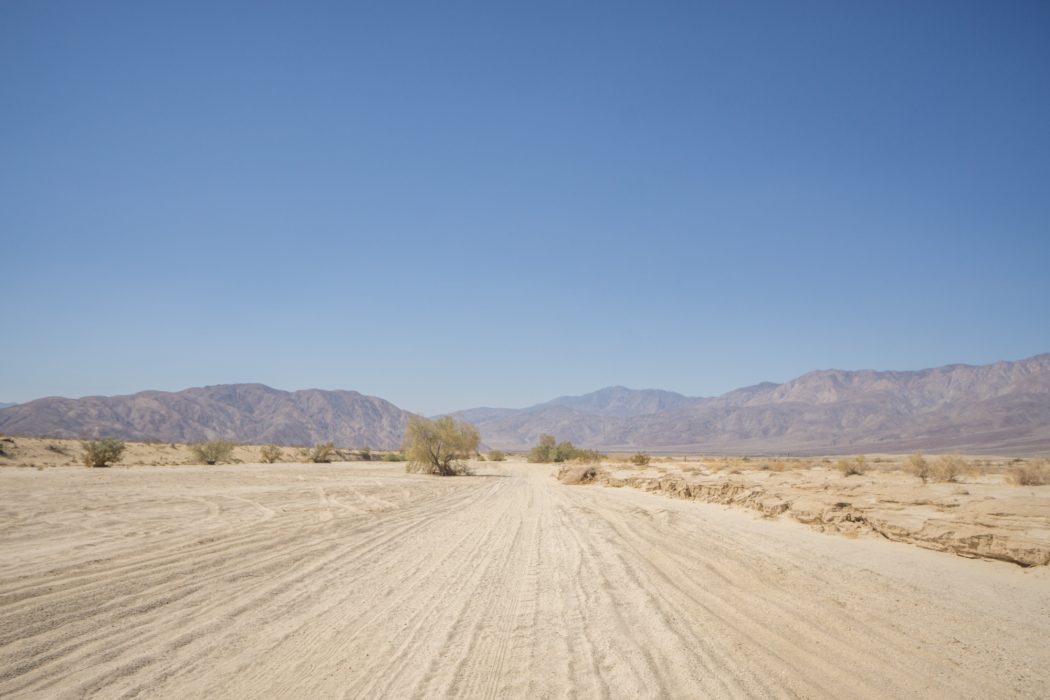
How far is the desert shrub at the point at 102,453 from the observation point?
29.1 metres

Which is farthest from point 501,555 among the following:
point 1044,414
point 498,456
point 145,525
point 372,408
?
point 372,408

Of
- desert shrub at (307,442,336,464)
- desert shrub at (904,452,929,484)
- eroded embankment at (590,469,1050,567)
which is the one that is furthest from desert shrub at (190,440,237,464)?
desert shrub at (904,452,929,484)

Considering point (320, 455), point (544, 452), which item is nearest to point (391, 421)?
point (544, 452)

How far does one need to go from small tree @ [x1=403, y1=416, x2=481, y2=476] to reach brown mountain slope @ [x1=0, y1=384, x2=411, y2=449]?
7452 centimetres

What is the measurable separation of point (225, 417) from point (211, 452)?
331 ft

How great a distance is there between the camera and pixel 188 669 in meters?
4.80

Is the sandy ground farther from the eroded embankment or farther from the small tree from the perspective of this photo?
the small tree

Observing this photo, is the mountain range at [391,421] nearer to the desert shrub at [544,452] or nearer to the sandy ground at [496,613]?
the desert shrub at [544,452]

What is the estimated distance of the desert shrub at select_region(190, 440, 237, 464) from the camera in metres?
37.4

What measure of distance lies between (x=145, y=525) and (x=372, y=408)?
16800cm

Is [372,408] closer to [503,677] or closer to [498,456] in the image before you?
[498,456]

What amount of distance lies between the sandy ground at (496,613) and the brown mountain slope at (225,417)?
94489 mm

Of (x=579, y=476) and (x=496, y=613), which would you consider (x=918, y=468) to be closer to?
(x=579, y=476)

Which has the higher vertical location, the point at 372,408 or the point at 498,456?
the point at 372,408
